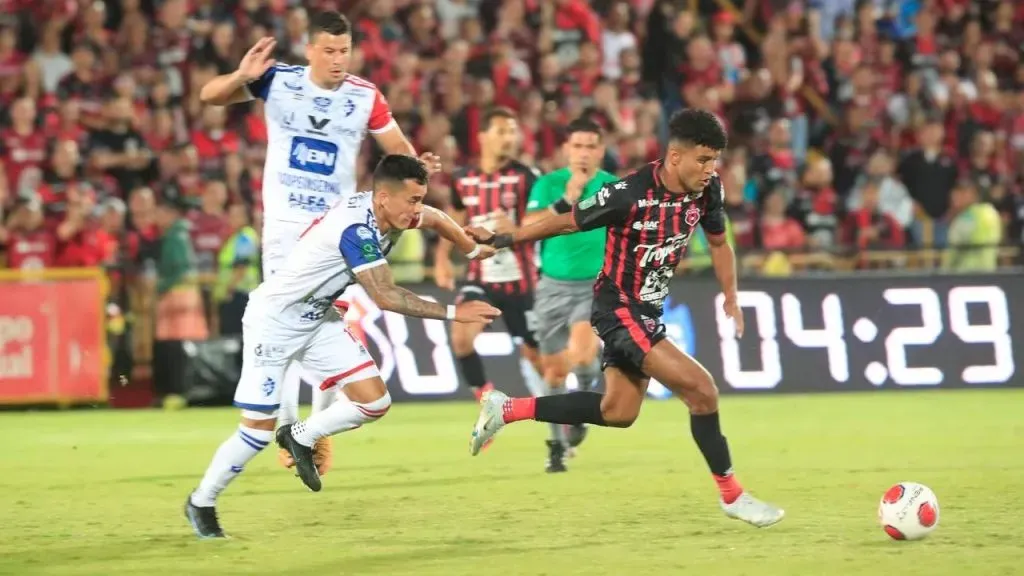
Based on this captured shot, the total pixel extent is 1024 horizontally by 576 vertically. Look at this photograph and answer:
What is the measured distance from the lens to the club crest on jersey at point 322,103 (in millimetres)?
9750

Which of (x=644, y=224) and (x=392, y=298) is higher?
(x=644, y=224)

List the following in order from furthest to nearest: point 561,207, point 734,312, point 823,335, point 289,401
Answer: point 823,335
point 289,401
point 561,207
point 734,312

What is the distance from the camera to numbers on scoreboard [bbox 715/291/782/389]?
675 inches

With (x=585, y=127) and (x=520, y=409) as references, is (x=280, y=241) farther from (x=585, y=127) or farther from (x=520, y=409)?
(x=585, y=127)

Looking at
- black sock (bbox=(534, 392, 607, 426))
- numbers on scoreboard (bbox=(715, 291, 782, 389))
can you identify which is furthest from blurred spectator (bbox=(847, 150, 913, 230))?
black sock (bbox=(534, 392, 607, 426))

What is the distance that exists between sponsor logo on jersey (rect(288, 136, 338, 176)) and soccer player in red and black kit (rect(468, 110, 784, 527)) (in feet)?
3.94

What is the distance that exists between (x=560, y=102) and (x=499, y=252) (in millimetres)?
7782

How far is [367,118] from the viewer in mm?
9984

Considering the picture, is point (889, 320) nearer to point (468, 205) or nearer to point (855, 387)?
point (855, 387)

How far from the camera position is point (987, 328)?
17.3m

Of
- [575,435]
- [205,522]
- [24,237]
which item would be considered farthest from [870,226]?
[205,522]

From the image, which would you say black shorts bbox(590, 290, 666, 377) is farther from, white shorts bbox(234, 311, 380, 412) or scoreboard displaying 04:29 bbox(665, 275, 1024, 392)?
scoreboard displaying 04:29 bbox(665, 275, 1024, 392)

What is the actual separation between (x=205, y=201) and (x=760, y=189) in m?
6.65

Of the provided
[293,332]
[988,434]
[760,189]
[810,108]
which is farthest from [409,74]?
[293,332]
